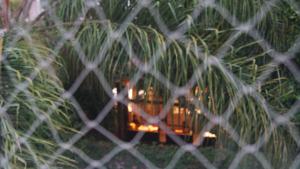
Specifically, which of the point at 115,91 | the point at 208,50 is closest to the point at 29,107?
the point at 115,91

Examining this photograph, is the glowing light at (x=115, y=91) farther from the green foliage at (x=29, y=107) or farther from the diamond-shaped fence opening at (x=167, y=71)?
the green foliage at (x=29, y=107)

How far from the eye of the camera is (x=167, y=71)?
180 cm

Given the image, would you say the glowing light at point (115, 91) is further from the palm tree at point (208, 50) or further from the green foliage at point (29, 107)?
the green foliage at point (29, 107)

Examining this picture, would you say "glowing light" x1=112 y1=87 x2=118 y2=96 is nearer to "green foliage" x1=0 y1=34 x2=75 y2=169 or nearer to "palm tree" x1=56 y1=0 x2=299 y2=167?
"palm tree" x1=56 y1=0 x2=299 y2=167

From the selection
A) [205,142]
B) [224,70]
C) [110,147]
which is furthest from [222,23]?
[110,147]

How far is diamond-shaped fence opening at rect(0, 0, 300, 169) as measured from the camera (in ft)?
5.58

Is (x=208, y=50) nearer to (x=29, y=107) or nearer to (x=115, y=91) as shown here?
(x=115, y=91)

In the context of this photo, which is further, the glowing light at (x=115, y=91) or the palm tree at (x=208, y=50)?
the glowing light at (x=115, y=91)

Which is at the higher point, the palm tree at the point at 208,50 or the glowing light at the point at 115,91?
the palm tree at the point at 208,50

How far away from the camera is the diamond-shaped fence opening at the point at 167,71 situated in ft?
5.58

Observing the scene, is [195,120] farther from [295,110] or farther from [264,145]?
[295,110]

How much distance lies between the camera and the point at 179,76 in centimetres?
182

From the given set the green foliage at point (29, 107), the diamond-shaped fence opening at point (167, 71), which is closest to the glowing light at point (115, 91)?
the diamond-shaped fence opening at point (167, 71)

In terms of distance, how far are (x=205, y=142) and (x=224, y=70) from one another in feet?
2.19
